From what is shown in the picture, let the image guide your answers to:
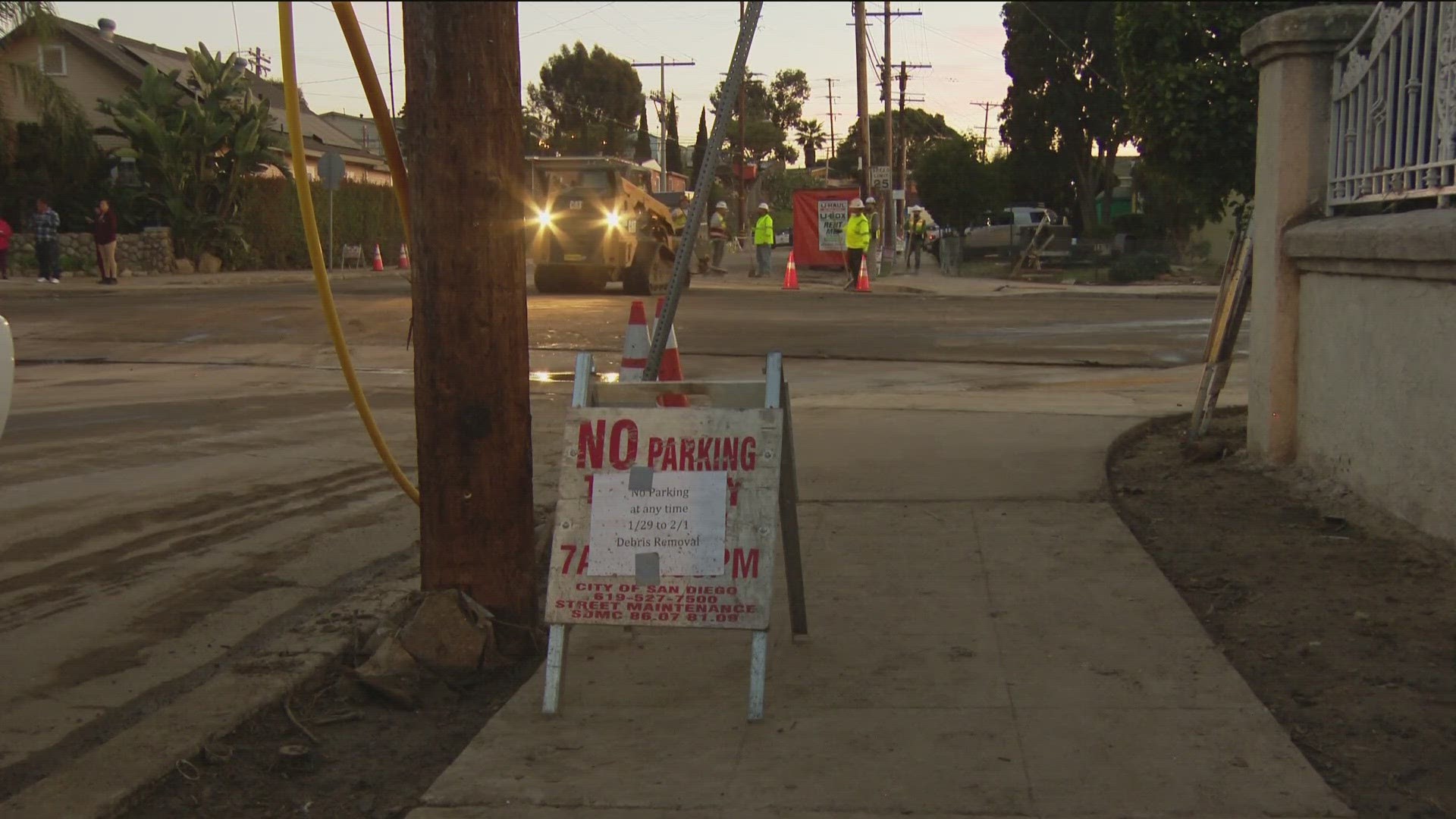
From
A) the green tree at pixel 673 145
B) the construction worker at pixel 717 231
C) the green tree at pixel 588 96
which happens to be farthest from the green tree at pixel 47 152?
the green tree at pixel 673 145

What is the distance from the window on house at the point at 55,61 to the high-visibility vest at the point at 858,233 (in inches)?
1047

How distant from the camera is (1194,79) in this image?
8531 mm

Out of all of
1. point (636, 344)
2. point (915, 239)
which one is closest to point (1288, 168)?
point (636, 344)

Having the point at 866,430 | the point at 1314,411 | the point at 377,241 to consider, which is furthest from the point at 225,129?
the point at 1314,411

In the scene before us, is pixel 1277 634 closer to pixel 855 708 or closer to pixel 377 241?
pixel 855 708

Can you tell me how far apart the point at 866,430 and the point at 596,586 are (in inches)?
198

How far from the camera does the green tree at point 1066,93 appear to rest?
38.6 meters

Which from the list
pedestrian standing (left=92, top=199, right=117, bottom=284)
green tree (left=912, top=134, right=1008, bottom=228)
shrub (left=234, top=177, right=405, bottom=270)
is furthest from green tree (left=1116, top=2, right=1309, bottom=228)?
green tree (left=912, top=134, right=1008, bottom=228)

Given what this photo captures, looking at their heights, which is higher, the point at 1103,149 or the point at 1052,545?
the point at 1103,149

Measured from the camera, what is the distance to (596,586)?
4387 mm

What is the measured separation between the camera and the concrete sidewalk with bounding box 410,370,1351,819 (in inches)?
144

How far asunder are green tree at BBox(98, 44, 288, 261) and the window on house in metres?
8.38

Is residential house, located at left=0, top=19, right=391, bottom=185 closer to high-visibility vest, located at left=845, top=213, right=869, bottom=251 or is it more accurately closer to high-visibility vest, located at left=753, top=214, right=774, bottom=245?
high-visibility vest, located at left=753, top=214, right=774, bottom=245

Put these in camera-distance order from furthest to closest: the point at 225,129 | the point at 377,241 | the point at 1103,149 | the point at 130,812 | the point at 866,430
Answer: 1. the point at 1103,149
2. the point at 377,241
3. the point at 225,129
4. the point at 866,430
5. the point at 130,812
